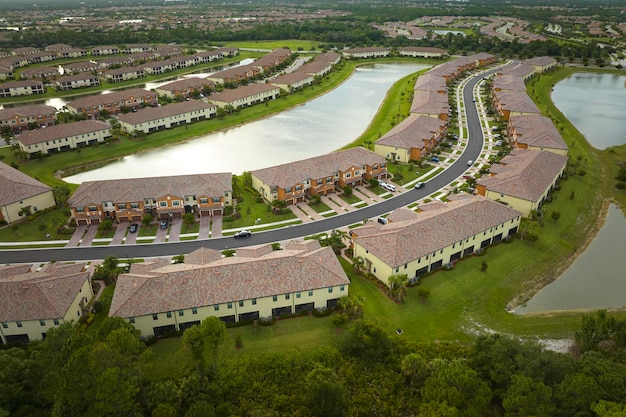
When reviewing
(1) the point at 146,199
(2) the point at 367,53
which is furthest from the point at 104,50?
(1) the point at 146,199

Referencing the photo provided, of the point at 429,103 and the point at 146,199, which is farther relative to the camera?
the point at 429,103

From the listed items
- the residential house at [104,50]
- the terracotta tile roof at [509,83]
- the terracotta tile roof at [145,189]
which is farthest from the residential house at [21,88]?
the terracotta tile roof at [509,83]

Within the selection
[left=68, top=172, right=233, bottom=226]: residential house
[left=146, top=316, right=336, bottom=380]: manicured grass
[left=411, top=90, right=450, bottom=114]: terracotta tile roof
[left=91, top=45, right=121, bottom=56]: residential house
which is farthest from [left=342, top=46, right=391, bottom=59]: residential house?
[left=146, top=316, right=336, bottom=380]: manicured grass

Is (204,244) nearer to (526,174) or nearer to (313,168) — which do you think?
(313,168)

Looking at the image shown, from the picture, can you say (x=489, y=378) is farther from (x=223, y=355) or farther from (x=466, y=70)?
(x=466, y=70)

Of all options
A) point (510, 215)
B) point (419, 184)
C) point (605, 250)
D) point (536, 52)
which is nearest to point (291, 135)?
point (419, 184)

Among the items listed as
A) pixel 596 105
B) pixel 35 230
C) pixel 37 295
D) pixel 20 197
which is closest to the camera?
pixel 37 295

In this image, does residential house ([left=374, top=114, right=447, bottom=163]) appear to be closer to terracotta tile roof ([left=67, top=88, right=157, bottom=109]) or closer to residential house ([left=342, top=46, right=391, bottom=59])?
terracotta tile roof ([left=67, top=88, right=157, bottom=109])
